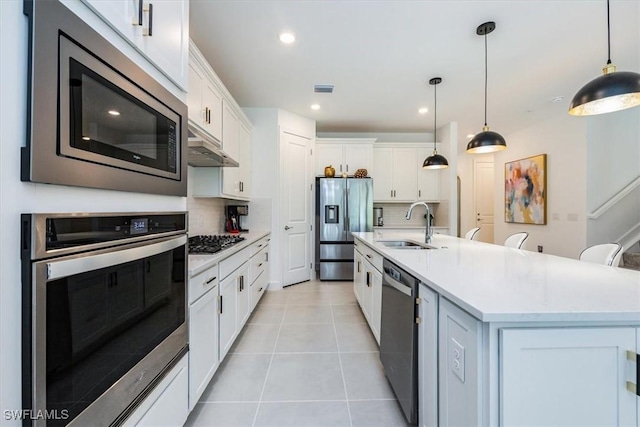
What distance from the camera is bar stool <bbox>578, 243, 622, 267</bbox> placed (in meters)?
1.76

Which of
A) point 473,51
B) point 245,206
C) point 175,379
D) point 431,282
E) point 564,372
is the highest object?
point 473,51

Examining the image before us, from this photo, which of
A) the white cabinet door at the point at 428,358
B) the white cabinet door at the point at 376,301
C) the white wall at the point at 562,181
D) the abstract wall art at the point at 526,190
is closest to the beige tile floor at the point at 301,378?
the white cabinet door at the point at 376,301

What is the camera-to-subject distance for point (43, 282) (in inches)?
24.2

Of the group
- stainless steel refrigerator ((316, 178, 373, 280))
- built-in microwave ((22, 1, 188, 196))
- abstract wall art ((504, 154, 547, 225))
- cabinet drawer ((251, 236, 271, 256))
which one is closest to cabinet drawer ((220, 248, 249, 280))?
cabinet drawer ((251, 236, 271, 256))

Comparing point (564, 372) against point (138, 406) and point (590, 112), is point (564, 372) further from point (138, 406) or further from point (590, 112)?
point (590, 112)

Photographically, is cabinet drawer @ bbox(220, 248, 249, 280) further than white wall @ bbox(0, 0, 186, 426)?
Yes

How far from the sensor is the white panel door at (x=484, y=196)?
7.40m

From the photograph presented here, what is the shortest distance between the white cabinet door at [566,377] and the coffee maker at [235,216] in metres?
3.53

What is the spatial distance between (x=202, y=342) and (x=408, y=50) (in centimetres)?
314

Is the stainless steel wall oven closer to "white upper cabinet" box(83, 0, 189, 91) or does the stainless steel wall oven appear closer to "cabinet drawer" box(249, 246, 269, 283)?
"white upper cabinet" box(83, 0, 189, 91)

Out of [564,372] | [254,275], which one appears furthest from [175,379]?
[254,275]

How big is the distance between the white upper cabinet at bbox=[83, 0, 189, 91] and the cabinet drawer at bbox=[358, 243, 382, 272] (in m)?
1.78

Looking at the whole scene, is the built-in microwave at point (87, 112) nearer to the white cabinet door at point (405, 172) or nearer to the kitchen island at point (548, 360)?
the kitchen island at point (548, 360)

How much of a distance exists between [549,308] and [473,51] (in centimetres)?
291
